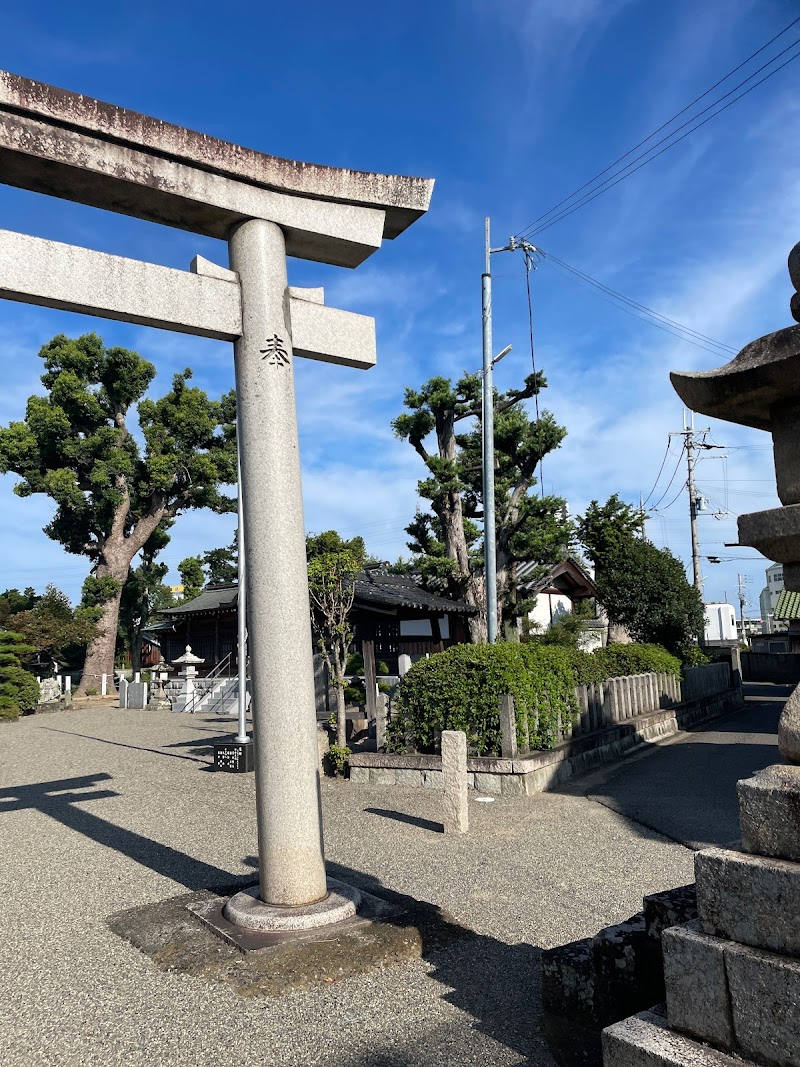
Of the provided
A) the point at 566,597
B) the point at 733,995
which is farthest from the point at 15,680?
the point at 733,995

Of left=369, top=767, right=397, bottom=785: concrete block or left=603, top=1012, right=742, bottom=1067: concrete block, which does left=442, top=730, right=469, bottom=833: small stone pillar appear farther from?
left=603, top=1012, right=742, bottom=1067: concrete block

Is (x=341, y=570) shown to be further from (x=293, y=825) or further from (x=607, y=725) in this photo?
(x=293, y=825)

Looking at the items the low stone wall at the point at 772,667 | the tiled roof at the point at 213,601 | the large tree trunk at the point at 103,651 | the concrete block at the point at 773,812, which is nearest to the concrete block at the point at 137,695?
the tiled roof at the point at 213,601

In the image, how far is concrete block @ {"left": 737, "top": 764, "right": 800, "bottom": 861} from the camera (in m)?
2.26

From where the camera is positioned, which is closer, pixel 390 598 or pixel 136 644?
pixel 390 598

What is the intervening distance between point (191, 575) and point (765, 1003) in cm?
3586

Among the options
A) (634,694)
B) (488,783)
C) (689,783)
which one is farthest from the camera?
(634,694)

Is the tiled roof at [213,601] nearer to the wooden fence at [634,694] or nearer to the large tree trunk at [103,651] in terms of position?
the large tree trunk at [103,651]

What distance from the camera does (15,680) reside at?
970 inches

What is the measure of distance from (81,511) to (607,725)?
25.5 m

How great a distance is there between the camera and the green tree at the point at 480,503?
19359 millimetres

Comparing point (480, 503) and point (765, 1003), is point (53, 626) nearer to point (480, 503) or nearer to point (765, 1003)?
point (480, 503)

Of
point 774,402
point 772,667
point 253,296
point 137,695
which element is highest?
point 253,296

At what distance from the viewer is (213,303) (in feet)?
15.3
